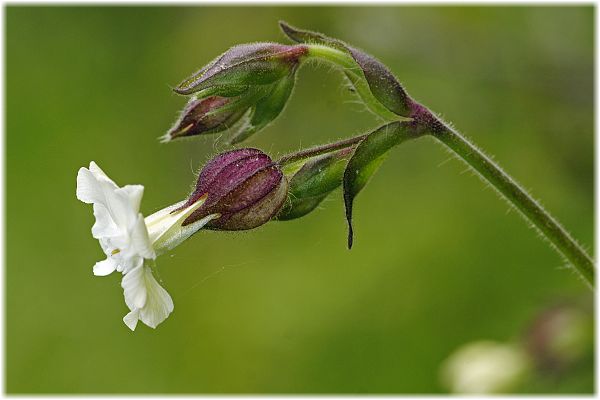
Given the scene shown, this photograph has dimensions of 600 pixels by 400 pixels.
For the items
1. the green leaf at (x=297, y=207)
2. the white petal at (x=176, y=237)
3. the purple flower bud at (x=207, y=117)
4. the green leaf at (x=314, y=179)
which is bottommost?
the white petal at (x=176, y=237)

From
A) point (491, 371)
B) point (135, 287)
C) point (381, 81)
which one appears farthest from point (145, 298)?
point (491, 371)

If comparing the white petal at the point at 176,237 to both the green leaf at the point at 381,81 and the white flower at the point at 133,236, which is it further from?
the green leaf at the point at 381,81

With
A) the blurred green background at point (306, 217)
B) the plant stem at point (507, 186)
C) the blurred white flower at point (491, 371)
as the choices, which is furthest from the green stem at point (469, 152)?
the blurred green background at point (306, 217)

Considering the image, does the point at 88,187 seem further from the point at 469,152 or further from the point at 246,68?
the point at 469,152

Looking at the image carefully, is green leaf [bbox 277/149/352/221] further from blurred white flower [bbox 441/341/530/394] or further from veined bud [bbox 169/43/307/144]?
blurred white flower [bbox 441/341/530/394]

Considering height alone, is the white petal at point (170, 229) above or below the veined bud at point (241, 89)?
below
